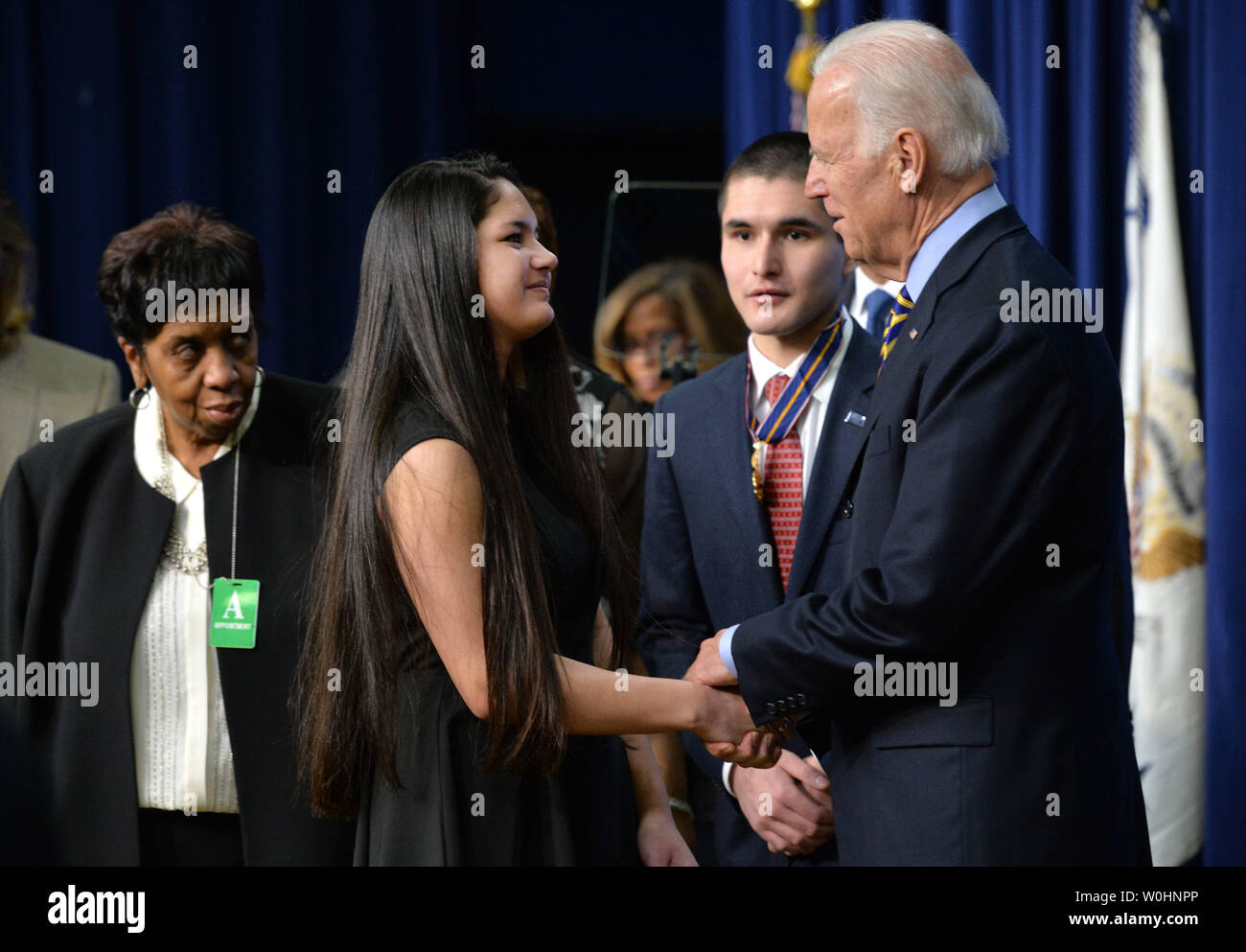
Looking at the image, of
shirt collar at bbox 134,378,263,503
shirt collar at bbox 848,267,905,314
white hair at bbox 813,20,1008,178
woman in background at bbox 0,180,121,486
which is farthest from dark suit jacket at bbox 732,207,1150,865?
woman in background at bbox 0,180,121,486

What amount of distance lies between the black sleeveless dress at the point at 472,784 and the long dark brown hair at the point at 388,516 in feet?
0.08

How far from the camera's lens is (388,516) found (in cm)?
173

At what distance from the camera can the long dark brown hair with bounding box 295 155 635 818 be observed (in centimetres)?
173

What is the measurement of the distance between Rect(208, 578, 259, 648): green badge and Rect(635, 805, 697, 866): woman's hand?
629 millimetres

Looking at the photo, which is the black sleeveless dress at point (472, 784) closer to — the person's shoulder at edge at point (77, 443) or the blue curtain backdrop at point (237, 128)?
the person's shoulder at edge at point (77, 443)

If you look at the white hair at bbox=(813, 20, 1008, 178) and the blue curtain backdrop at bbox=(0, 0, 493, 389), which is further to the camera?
the blue curtain backdrop at bbox=(0, 0, 493, 389)

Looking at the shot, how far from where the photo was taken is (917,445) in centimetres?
165

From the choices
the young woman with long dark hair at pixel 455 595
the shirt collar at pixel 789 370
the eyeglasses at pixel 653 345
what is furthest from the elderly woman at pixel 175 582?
the eyeglasses at pixel 653 345

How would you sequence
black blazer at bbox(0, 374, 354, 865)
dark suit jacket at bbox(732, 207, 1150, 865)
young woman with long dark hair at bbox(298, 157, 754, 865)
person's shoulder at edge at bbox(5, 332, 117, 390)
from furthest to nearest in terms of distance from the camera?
person's shoulder at edge at bbox(5, 332, 117, 390), black blazer at bbox(0, 374, 354, 865), young woman with long dark hair at bbox(298, 157, 754, 865), dark suit jacket at bbox(732, 207, 1150, 865)

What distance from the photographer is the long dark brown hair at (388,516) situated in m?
1.73

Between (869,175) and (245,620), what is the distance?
1.09 meters

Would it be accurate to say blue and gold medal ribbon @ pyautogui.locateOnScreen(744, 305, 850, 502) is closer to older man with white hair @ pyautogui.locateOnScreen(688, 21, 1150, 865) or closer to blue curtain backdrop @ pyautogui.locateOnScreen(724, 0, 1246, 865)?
older man with white hair @ pyautogui.locateOnScreen(688, 21, 1150, 865)

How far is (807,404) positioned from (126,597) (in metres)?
1.05
